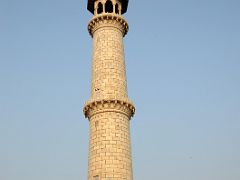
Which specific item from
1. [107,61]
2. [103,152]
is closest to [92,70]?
[107,61]

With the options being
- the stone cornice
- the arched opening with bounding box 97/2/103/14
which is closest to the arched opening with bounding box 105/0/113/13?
the arched opening with bounding box 97/2/103/14

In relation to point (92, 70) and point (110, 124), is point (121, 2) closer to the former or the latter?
point (92, 70)

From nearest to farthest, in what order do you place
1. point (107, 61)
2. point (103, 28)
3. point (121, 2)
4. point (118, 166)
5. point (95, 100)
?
1. point (118, 166)
2. point (95, 100)
3. point (107, 61)
4. point (103, 28)
5. point (121, 2)

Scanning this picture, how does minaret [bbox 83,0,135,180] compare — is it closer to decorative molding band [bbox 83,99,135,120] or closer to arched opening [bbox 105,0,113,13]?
decorative molding band [bbox 83,99,135,120]

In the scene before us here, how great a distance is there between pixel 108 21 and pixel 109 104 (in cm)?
930

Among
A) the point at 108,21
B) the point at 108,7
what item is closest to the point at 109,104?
the point at 108,21

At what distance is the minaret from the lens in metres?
29.9

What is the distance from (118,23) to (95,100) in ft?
30.4

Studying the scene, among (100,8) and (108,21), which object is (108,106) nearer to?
(108,21)

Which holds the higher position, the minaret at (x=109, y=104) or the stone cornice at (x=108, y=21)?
the stone cornice at (x=108, y=21)

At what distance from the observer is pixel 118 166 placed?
29688 millimetres

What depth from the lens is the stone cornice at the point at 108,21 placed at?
36.9 m

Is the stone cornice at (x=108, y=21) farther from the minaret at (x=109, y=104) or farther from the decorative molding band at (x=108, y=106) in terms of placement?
the decorative molding band at (x=108, y=106)

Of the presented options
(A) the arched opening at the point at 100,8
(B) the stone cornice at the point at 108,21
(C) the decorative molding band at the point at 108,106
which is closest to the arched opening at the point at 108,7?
(A) the arched opening at the point at 100,8
